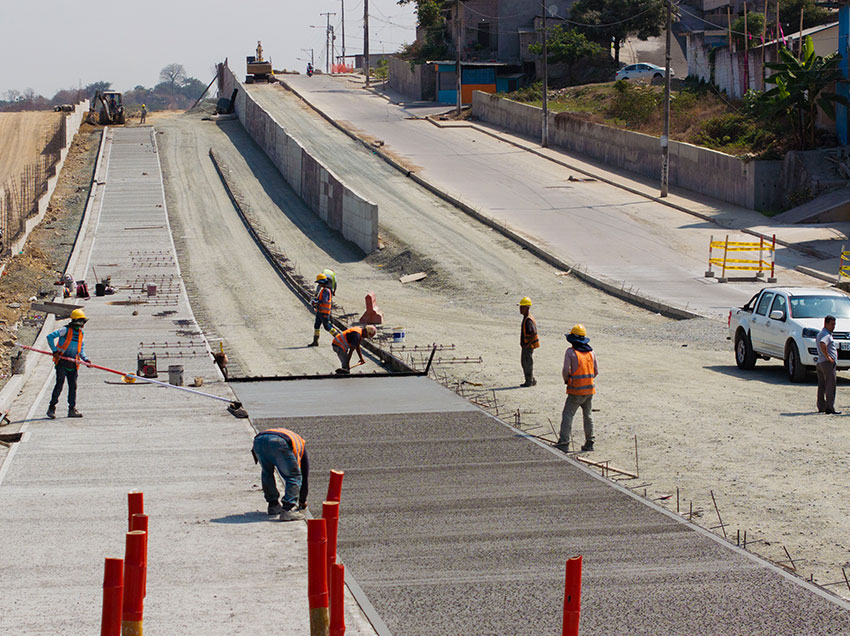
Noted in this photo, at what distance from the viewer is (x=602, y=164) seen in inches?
2304

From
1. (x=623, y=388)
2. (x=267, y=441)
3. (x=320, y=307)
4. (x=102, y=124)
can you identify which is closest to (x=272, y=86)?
(x=102, y=124)

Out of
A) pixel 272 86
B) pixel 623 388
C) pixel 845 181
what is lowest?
pixel 623 388

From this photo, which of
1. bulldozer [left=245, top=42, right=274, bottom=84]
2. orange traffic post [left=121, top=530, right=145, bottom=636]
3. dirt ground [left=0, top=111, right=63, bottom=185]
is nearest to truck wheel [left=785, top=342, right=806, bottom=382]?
orange traffic post [left=121, top=530, right=145, bottom=636]

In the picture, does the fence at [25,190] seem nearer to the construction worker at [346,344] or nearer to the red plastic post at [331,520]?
the construction worker at [346,344]

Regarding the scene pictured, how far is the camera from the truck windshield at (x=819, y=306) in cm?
2123

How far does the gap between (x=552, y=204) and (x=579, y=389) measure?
33922mm

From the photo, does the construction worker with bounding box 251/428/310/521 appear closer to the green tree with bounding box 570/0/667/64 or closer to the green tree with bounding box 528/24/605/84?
the green tree with bounding box 528/24/605/84

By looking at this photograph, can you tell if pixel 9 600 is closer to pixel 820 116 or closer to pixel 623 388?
pixel 623 388

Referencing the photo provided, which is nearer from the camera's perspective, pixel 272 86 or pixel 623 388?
pixel 623 388

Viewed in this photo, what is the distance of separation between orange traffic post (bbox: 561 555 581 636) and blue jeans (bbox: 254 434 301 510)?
557 centimetres

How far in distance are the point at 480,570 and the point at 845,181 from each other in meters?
38.2

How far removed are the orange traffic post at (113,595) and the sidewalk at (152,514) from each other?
2.51 metres

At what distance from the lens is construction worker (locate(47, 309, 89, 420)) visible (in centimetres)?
1648

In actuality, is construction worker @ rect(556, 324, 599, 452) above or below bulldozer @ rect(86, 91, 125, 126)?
below
